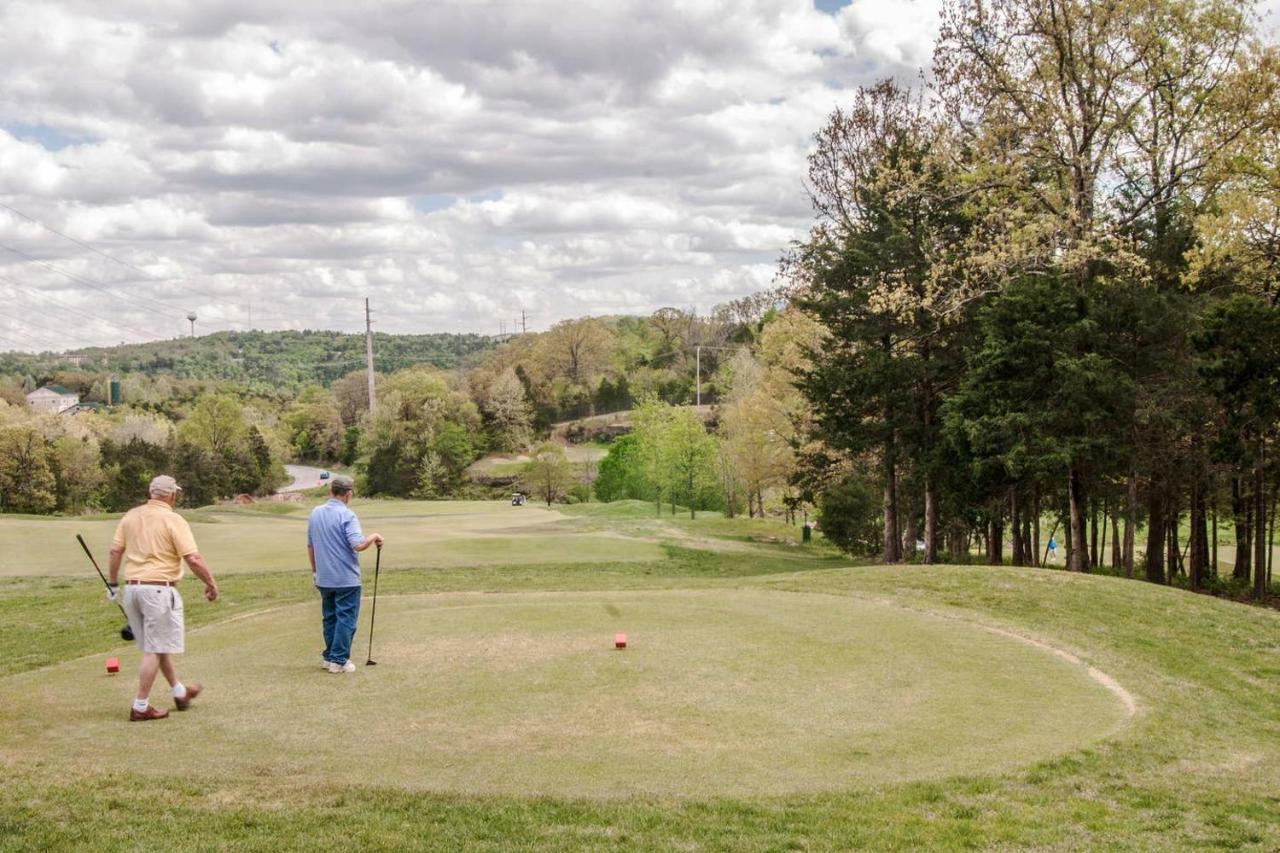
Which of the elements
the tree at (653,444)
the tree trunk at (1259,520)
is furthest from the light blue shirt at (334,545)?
the tree at (653,444)

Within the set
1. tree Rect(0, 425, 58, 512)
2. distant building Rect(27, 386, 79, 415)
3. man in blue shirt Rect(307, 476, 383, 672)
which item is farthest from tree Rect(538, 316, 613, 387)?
man in blue shirt Rect(307, 476, 383, 672)

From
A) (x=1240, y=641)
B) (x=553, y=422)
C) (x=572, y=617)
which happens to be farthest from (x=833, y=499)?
(x=553, y=422)

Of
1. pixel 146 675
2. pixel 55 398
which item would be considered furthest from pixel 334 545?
pixel 55 398

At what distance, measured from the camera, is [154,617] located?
10.3 meters

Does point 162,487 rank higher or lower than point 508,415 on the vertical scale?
lower

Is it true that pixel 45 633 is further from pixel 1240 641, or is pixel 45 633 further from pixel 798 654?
pixel 1240 641

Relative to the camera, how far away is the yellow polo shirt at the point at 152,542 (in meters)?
10.4

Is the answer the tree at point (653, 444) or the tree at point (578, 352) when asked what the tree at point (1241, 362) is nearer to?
the tree at point (653, 444)

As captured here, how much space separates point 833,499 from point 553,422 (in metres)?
95.6

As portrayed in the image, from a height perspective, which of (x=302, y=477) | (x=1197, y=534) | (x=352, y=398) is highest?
(x=352, y=398)

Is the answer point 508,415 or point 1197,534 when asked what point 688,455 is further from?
point 508,415

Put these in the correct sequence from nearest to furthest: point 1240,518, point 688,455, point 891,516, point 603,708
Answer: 1. point 603,708
2. point 1240,518
3. point 891,516
4. point 688,455

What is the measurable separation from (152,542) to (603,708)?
193 inches

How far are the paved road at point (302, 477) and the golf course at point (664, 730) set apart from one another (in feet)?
341
